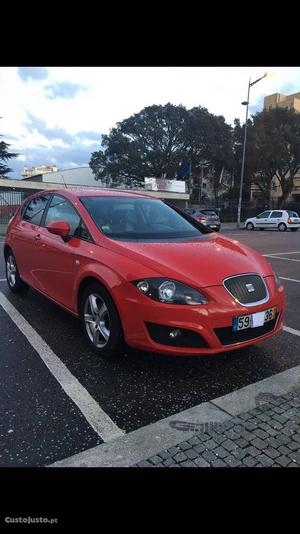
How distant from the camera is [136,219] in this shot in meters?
3.78

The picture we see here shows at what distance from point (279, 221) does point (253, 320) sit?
22844mm

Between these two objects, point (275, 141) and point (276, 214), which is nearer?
point (276, 214)

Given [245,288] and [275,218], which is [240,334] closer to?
[245,288]

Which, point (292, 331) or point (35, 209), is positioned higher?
point (35, 209)

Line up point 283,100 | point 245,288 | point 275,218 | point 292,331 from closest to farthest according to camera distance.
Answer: point 245,288, point 292,331, point 275,218, point 283,100

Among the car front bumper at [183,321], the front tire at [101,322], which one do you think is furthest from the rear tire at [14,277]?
the car front bumper at [183,321]

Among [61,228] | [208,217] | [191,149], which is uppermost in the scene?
[191,149]

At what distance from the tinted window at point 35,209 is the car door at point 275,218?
855 inches

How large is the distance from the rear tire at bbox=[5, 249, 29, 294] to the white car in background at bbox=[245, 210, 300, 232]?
2163 cm

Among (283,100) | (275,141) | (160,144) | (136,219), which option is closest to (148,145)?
(160,144)

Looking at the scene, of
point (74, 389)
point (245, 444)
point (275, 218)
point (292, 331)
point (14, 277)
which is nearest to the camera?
point (245, 444)

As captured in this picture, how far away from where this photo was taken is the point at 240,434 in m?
2.22

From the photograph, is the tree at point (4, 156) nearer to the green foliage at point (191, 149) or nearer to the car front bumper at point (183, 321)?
the green foliage at point (191, 149)

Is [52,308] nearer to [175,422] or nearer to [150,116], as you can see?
[175,422]
